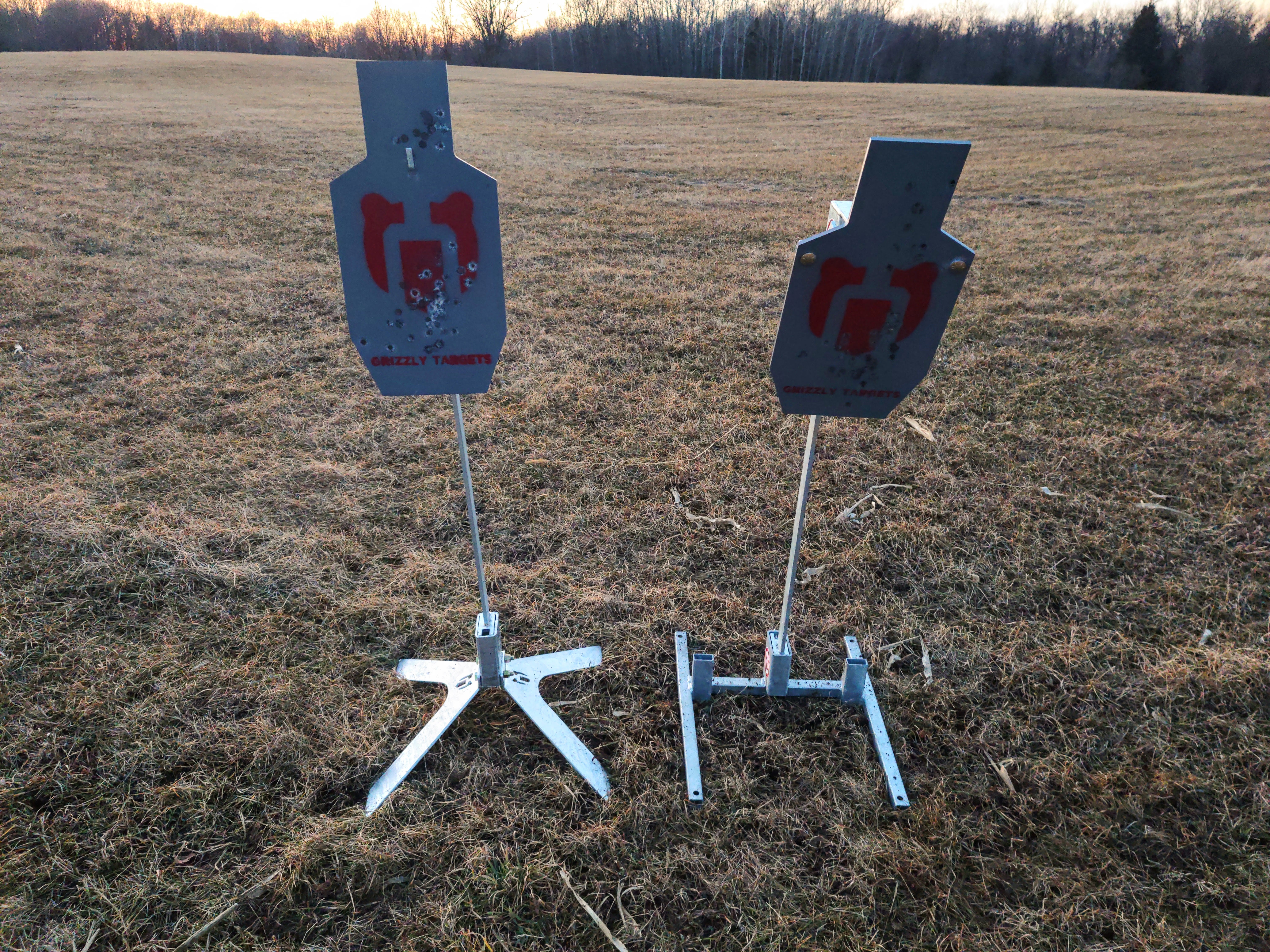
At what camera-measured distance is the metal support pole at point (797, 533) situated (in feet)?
6.14

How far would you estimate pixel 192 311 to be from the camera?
5016mm

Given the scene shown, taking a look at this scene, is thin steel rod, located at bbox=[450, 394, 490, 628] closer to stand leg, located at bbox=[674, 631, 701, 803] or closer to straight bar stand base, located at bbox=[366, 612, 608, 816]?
straight bar stand base, located at bbox=[366, 612, 608, 816]

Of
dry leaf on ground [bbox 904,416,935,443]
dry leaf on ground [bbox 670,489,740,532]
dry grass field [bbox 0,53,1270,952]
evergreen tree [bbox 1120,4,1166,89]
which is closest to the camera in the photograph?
dry grass field [bbox 0,53,1270,952]

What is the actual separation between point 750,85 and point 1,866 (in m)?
25.8

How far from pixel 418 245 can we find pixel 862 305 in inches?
42.7

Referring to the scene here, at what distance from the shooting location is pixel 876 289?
1580 millimetres

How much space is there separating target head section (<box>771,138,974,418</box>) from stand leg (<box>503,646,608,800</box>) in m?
1.20

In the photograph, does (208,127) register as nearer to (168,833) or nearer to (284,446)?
(284,446)

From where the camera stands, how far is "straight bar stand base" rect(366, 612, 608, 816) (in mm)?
1983

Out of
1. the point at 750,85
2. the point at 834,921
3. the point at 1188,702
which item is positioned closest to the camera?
the point at 834,921

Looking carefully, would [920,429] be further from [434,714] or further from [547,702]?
[434,714]

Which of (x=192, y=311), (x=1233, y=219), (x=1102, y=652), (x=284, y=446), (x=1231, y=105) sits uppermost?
(x=1231, y=105)

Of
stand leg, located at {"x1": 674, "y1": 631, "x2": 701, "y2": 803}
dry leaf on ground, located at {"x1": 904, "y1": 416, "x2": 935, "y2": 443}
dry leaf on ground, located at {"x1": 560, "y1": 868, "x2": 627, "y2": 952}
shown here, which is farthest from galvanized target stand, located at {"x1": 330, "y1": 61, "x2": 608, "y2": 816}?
dry leaf on ground, located at {"x1": 904, "y1": 416, "x2": 935, "y2": 443}

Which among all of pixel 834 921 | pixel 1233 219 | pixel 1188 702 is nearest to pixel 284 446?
pixel 834 921
